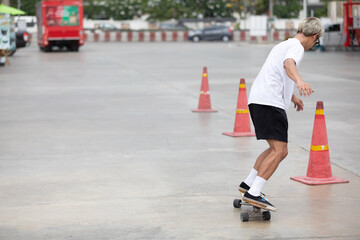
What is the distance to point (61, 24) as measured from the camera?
45.3m

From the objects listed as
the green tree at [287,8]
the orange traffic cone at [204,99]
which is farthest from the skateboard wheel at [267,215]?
the green tree at [287,8]

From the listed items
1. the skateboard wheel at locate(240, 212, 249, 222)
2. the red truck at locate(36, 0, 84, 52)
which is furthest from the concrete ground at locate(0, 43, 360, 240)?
the red truck at locate(36, 0, 84, 52)

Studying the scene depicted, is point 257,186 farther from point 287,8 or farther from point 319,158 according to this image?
point 287,8

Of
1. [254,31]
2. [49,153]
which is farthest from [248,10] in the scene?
[49,153]

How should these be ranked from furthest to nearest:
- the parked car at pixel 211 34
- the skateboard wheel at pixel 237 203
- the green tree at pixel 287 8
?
the green tree at pixel 287 8, the parked car at pixel 211 34, the skateboard wheel at pixel 237 203

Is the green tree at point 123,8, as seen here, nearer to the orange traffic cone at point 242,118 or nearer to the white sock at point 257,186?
the orange traffic cone at point 242,118

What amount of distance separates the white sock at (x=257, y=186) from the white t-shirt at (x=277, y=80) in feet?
2.07

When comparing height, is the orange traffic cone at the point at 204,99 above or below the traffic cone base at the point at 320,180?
above

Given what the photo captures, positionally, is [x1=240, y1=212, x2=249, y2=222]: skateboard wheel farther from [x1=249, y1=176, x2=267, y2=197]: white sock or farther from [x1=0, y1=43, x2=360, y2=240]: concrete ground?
[x1=249, y1=176, x2=267, y2=197]: white sock

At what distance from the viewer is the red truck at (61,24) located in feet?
147

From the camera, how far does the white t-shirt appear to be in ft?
20.3

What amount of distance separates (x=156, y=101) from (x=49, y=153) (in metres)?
6.54

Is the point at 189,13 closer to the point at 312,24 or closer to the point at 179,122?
the point at 179,122

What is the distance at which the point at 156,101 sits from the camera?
52.5 ft
